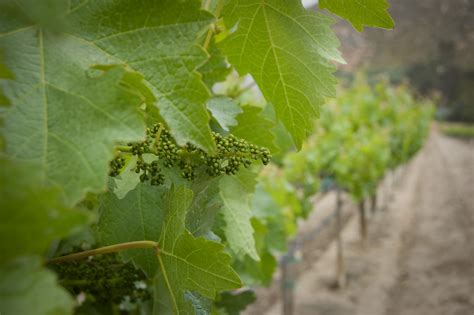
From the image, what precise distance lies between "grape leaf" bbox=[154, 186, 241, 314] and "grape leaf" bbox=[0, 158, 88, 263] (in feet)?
1.20

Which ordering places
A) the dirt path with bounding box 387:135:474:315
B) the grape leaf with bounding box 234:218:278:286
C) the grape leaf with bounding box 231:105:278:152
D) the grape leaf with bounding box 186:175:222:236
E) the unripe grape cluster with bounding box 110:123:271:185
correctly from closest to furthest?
1. the unripe grape cluster with bounding box 110:123:271:185
2. the grape leaf with bounding box 186:175:222:236
3. the grape leaf with bounding box 231:105:278:152
4. the grape leaf with bounding box 234:218:278:286
5. the dirt path with bounding box 387:135:474:315

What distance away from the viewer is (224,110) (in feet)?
3.25

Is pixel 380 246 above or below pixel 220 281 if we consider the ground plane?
below

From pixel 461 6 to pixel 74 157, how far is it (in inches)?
682

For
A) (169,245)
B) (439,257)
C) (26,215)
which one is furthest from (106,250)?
(439,257)

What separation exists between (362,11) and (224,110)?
0.30m

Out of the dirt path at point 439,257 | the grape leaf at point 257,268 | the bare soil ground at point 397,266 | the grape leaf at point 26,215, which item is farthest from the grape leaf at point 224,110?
the dirt path at point 439,257

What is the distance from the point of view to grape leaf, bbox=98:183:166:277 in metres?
0.91

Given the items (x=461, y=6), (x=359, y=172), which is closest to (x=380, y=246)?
(x=359, y=172)

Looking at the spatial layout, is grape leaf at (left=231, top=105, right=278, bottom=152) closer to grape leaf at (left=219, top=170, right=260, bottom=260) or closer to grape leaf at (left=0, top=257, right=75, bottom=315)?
grape leaf at (left=219, top=170, right=260, bottom=260)

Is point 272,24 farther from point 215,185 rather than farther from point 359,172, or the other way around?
point 359,172

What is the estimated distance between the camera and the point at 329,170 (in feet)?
→ 27.6

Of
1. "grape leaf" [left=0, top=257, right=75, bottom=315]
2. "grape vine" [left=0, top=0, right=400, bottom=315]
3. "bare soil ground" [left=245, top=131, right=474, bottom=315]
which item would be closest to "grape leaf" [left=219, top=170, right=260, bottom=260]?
"grape vine" [left=0, top=0, right=400, bottom=315]

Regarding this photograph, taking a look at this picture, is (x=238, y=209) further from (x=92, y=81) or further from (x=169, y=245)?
(x=92, y=81)
